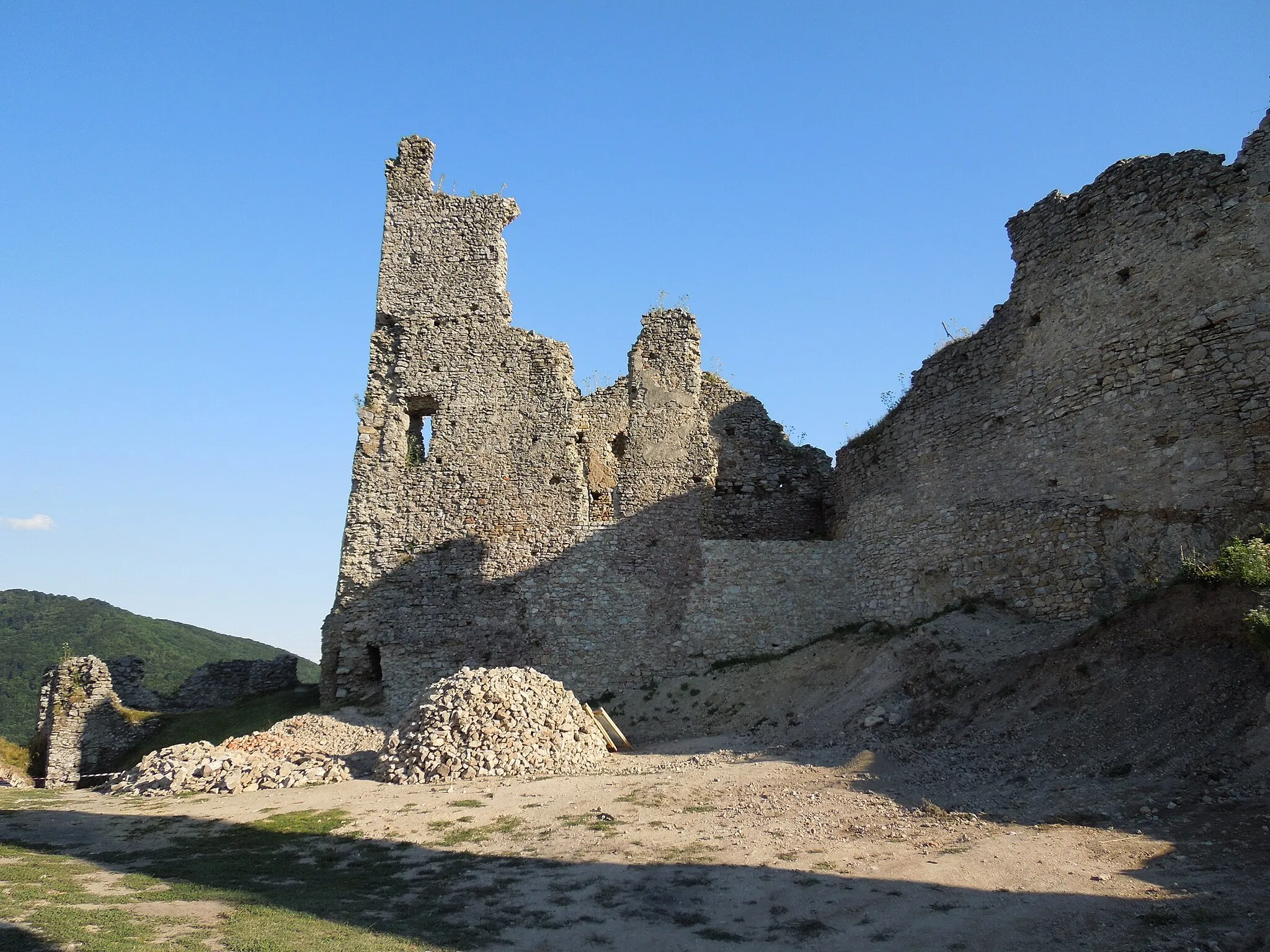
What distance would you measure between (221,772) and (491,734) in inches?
170

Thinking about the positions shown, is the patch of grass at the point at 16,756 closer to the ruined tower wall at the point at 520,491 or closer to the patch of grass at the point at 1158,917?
the ruined tower wall at the point at 520,491

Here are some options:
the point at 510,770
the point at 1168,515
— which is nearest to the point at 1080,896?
the point at 1168,515

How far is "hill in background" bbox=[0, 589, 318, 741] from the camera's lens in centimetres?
3684

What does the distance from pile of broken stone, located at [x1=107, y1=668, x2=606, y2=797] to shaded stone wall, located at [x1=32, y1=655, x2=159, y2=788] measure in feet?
20.7

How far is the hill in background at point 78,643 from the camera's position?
36.8m

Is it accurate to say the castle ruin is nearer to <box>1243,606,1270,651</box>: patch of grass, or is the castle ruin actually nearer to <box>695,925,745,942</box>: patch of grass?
<box>1243,606,1270,651</box>: patch of grass

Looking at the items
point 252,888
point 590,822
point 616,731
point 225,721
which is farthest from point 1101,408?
point 225,721

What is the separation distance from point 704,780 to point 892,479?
7.77m

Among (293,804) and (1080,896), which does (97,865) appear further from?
(1080,896)

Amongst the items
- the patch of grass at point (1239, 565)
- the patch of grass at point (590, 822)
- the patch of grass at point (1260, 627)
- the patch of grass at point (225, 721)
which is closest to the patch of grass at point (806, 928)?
the patch of grass at point (590, 822)

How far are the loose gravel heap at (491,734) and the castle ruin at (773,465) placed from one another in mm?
3666

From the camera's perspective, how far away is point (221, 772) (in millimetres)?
13047

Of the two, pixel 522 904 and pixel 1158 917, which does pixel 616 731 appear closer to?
pixel 522 904

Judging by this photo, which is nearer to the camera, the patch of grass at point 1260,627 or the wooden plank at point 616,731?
the patch of grass at point 1260,627
